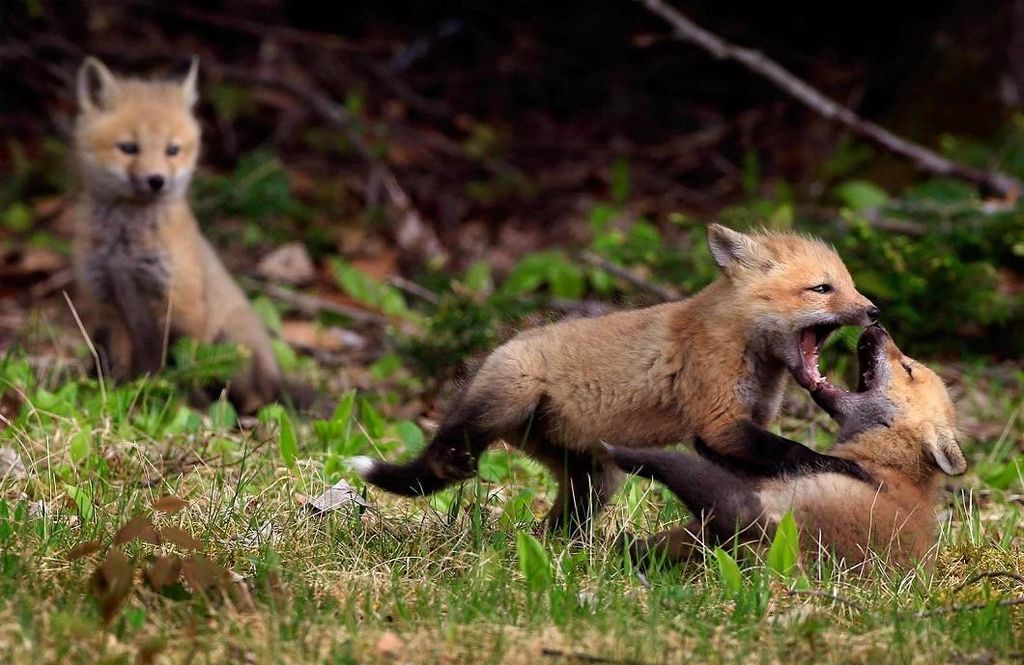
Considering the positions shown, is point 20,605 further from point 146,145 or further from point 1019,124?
point 1019,124

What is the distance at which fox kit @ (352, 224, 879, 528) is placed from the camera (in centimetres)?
503

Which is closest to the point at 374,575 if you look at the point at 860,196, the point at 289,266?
the point at 289,266

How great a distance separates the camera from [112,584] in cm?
366

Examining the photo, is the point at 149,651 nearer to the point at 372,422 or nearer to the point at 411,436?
the point at 411,436

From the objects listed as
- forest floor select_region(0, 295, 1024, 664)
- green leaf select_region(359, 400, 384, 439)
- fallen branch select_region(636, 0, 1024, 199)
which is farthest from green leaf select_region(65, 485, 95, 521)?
fallen branch select_region(636, 0, 1024, 199)

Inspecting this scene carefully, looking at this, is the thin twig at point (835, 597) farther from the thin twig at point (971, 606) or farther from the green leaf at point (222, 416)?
the green leaf at point (222, 416)

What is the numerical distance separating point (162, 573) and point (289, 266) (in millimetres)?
7206

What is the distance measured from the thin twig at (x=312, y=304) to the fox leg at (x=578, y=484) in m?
4.39

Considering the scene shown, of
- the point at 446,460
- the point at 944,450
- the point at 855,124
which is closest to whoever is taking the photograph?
the point at 944,450

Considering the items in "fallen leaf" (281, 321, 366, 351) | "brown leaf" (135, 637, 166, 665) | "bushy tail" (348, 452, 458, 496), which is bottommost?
"fallen leaf" (281, 321, 366, 351)

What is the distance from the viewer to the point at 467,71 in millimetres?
13547

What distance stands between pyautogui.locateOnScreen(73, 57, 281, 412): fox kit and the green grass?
208cm

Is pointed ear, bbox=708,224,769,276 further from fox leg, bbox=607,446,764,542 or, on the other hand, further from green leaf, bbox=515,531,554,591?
green leaf, bbox=515,531,554,591

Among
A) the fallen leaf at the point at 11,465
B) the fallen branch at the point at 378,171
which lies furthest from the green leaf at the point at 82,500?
the fallen branch at the point at 378,171
